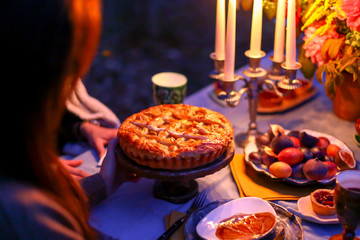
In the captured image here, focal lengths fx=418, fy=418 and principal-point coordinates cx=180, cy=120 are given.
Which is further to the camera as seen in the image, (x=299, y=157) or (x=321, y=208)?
(x=299, y=157)

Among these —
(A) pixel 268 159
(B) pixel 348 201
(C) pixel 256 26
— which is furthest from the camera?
(C) pixel 256 26

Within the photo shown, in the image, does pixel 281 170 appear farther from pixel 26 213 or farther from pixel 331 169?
pixel 26 213

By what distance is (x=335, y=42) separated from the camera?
1.57 meters

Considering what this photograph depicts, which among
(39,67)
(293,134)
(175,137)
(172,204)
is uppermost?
(39,67)

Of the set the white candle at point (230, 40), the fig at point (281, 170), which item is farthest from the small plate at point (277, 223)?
the white candle at point (230, 40)

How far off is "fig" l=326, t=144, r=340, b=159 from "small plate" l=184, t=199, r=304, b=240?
1.09 ft

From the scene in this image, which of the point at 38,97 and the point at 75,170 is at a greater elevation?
the point at 38,97

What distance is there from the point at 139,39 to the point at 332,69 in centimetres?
382

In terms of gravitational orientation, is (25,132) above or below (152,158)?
above

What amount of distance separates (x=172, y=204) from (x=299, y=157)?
451mm

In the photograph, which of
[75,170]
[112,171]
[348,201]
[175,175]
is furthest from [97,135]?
[348,201]

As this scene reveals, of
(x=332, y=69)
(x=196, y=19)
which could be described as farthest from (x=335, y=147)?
(x=196, y=19)

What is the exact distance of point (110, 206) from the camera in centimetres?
136

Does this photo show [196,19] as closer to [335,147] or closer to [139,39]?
[139,39]
